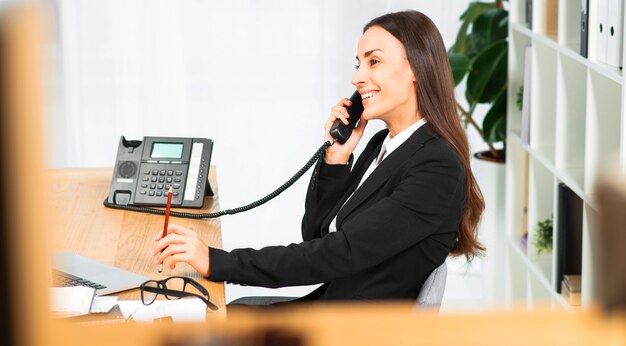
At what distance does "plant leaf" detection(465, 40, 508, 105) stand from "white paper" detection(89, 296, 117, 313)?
193 cm

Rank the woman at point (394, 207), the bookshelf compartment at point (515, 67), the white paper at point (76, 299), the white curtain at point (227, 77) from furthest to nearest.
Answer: the white curtain at point (227, 77)
the bookshelf compartment at point (515, 67)
the woman at point (394, 207)
the white paper at point (76, 299)

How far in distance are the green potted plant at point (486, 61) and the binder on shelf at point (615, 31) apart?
3.37 ft

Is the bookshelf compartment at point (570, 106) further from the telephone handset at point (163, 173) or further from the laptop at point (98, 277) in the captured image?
the laptop at point (98, 277)

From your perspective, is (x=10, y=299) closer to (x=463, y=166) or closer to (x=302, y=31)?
(x=463, y=166)

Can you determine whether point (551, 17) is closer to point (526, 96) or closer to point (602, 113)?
point (526, 96)

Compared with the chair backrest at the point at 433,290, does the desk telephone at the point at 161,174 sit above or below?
above

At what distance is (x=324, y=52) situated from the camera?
375cm

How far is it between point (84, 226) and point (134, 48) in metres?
1.65

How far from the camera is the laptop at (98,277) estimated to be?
1.67 meters

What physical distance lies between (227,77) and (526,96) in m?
1.38

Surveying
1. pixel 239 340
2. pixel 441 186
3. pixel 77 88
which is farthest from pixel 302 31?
pixel 239 340

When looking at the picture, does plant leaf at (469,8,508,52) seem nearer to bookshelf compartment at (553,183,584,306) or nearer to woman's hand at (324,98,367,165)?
bookshelf compartment at (553,183,584,306)

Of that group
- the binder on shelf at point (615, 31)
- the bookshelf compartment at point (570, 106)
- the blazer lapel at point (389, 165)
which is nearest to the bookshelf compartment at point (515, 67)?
the bookshelf compartment at point (570, 106)

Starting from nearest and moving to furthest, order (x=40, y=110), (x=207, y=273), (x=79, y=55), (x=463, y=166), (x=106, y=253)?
(x=40, y=110) < (x=207, y=273) < (x=463, y=166) < (x=106, y=253) < (x=79, y=55)
